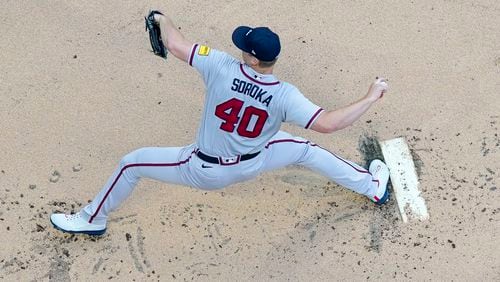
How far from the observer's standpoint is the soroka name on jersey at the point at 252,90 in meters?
3.86

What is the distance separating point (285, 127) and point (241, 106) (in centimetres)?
142

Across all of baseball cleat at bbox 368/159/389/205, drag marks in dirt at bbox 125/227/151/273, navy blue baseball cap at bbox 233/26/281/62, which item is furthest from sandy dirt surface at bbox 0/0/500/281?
navy blue baseball cap at bbox 233/26/281/62

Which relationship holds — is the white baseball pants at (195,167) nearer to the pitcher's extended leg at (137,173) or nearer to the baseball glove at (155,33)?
the pitcher's extended leg at (137,173)

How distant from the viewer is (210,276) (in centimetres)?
471

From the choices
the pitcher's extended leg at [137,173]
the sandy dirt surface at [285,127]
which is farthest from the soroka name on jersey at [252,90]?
the sandy dirt surface at [285,127]

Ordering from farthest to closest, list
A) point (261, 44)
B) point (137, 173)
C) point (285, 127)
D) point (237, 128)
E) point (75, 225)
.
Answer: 1. point (285, 127)
2. point (75, 225)
3. point (137, 173)
4. point (237, 128)
5. point (261, 44)

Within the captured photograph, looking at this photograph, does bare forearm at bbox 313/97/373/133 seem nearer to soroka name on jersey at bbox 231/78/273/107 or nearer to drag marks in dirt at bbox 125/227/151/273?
soroka name on jersey at bbox 231/78/273/107

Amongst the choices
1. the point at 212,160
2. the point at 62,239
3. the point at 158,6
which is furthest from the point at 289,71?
the point at 62,239

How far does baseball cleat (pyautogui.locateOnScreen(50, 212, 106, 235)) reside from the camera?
15.5ft

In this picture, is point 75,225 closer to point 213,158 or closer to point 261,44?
point 213,158

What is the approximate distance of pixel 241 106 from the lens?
3.92 m

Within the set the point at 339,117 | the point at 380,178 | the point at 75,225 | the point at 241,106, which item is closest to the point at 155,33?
the point at 241,106

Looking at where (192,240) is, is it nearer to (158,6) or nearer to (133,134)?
(133,134)

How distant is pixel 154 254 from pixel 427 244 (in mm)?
1751
